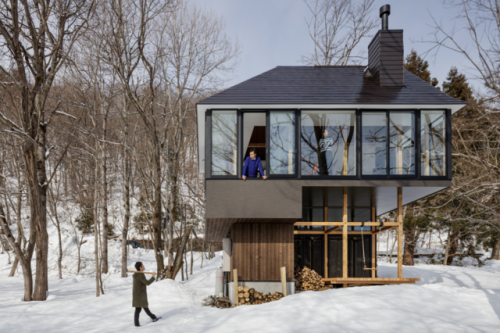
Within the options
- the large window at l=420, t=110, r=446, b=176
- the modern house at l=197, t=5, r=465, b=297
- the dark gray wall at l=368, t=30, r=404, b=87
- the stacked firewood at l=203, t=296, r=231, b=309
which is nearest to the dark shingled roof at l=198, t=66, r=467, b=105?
the modern house at l=197, t=5, r=465, b=297

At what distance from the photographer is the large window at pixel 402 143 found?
33.2ft

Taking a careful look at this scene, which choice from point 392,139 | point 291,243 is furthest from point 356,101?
point 291,243

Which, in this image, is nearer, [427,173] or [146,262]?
[427,173]

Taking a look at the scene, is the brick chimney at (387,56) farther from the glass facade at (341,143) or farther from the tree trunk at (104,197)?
the tree trunk at (104,197)

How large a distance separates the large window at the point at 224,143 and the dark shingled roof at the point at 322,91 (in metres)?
0.49

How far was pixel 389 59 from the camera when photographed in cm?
1176

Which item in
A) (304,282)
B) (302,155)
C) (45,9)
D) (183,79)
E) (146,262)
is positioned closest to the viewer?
(302,155)

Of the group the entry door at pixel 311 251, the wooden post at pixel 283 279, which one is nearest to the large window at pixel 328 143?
the wooden post at pixel 283 279

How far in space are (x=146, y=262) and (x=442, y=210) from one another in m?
19.4

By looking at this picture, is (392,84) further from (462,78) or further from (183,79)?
(462,78)

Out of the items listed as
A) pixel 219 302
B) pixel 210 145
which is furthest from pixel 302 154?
pixel 219 302

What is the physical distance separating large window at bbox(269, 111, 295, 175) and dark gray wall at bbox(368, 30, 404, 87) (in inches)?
142

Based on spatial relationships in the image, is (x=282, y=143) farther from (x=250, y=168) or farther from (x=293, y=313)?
(x=293, y=313)

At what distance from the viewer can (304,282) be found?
11.0 meters
